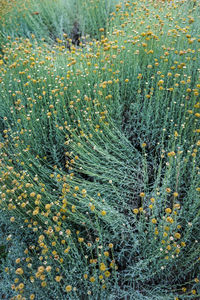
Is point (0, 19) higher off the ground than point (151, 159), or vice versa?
point (0, 19)

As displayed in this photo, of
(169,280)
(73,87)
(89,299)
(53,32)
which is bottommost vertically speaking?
(169,280)

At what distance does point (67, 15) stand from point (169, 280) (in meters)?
6.01

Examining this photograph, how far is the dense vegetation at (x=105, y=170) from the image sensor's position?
180cm

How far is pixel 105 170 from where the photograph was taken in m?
2.35

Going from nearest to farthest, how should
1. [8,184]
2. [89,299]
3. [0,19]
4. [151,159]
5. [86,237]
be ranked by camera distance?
[89,299] < [86,237] < [8,184] < [151,159] < [0,19]

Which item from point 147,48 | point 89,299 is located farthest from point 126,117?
point 89,299

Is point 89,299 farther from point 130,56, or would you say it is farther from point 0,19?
point 0,19

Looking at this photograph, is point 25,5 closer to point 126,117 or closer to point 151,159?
point 126,117

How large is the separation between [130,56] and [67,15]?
3681mm

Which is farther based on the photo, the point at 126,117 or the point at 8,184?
the point at 126,117

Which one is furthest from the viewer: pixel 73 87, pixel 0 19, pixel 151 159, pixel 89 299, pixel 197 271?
pixel 0 19

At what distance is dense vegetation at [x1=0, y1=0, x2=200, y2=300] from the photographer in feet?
5.90

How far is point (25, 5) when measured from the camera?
19.7ft

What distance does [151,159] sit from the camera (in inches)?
105
